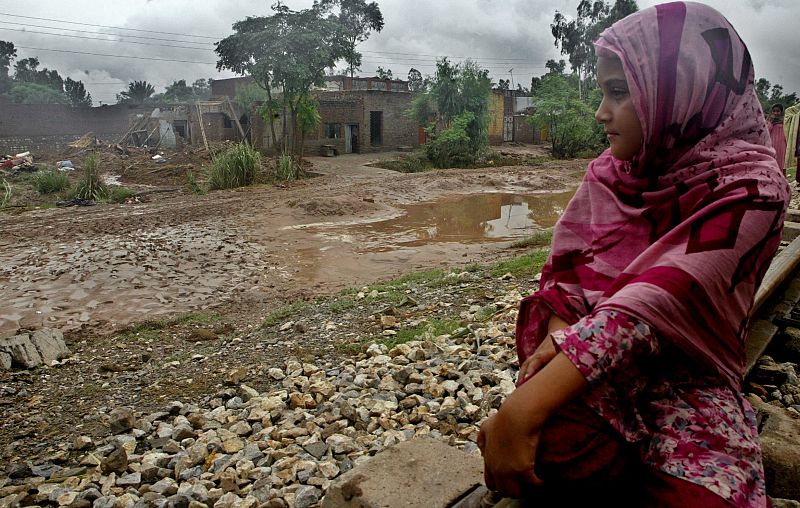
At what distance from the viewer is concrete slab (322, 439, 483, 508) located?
1824 millimetres

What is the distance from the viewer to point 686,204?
4.37 ft

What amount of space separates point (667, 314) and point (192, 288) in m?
8.48

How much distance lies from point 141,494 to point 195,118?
104ft

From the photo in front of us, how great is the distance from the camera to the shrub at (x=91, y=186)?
17172mm

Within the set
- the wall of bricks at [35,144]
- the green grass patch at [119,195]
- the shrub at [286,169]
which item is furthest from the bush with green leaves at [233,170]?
the wall of bricks at [35,144]

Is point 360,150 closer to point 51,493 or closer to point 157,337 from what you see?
point 157,337

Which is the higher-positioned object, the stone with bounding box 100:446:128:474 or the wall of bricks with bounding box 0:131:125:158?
the wall of bricks with bounding box 0:131:125:158

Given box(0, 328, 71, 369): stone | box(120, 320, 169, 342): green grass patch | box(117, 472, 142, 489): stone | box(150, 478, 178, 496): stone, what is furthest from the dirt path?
box(150, 478, 178, 496): stone

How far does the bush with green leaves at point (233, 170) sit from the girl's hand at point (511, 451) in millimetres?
18625

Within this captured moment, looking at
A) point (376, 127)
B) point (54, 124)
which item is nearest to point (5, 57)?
point (54, 124)

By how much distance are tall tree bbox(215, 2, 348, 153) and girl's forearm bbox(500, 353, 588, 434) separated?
20.8 m

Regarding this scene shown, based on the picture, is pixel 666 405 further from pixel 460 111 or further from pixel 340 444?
pixel 460 111

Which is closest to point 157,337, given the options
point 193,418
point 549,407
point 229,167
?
point 193,418

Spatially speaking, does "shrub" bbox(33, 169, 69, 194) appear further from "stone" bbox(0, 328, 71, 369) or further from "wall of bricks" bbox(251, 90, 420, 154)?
"stone" bbox(0, 328, 71, 369)
